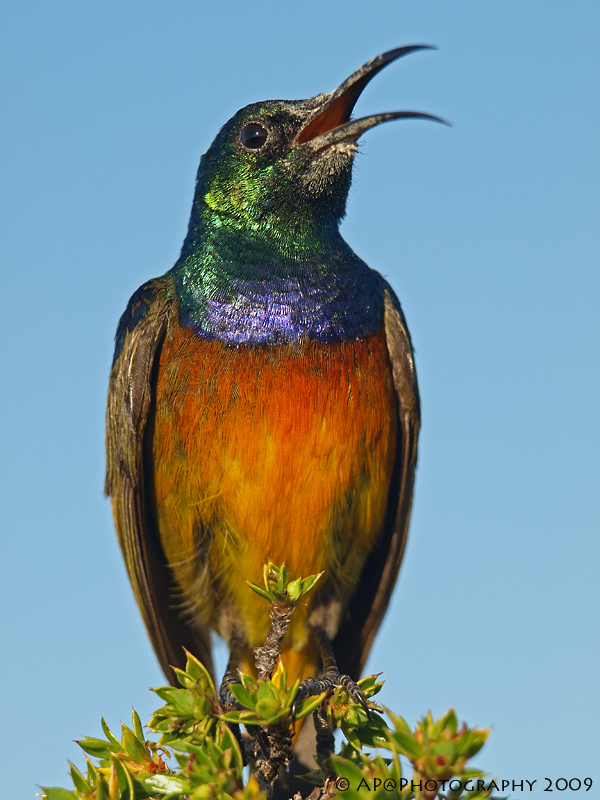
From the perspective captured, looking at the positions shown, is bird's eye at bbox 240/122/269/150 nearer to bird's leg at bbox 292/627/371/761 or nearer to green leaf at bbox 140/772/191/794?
bird's leg at bbox 292/627/371/761

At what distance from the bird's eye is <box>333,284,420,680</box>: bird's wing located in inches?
42.0

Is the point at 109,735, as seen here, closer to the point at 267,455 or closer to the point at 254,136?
the point at 267,455

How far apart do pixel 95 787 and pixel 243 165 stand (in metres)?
3.27

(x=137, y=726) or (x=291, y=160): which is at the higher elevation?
(x=291, y=160)

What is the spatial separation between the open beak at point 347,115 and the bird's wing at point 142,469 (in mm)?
1145

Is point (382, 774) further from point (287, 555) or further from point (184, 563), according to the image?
point (184, 563)

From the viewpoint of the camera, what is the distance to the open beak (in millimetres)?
4402

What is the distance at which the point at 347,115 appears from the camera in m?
4.72

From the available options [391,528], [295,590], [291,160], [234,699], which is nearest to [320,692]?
[234,699]

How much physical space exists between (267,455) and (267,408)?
0.73ft

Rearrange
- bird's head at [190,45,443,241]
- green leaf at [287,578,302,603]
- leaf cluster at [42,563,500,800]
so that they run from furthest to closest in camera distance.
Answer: bird's head at [190,45,443,241] → green leaf at [287,578,302,603] → leaf cluster at [42,563,500,800]

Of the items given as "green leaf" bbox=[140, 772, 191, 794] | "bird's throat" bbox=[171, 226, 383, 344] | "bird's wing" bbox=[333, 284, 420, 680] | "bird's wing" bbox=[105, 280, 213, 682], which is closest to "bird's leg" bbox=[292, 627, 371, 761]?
"green leaf" bbox=[140, 772, 191, 794]

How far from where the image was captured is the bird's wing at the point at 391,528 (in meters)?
4.73

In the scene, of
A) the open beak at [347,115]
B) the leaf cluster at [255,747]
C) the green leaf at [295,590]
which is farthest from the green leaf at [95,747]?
the open beak at [347,115]
